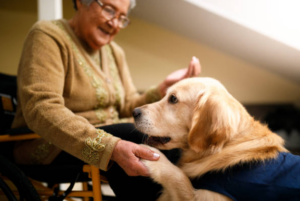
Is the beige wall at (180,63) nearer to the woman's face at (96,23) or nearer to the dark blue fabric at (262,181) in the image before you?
the woman's face at (96,23)

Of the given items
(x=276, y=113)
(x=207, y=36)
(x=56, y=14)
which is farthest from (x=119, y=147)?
(x=276, y=113)

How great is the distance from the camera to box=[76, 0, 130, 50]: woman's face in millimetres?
1167

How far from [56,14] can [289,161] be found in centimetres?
162

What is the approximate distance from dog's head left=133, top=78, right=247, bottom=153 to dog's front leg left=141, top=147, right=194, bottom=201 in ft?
0.37

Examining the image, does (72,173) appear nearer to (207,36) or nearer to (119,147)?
(119,147)

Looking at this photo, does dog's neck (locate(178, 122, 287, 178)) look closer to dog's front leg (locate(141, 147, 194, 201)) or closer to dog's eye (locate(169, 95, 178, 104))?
dog's front leg (locate(141, 147, 194, 201))

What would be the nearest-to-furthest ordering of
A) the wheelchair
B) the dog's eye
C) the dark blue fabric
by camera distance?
the dark blue fabric → the wheelchair → the dog's eye

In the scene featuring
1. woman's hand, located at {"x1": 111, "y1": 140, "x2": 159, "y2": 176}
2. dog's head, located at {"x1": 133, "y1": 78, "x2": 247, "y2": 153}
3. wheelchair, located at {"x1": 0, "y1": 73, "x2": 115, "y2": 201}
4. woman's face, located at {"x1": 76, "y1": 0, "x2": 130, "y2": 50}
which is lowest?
wheelchair, located at {"x1": 0, "y1": 73, "x2": 115, "y2": 201}

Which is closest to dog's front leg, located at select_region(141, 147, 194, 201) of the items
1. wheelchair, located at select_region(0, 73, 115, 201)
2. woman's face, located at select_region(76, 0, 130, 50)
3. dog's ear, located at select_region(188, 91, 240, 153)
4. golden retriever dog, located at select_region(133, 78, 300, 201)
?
golden retriever dog, located at select_region(133, 78, 300, 201)

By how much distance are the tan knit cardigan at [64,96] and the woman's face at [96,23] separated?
0.06m

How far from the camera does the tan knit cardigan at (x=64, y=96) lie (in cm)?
83

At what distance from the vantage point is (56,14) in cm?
169

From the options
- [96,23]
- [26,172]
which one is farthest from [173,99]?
[26,172]

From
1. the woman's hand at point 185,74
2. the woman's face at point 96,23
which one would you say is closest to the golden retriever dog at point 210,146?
the woman's hand at point 185,74
